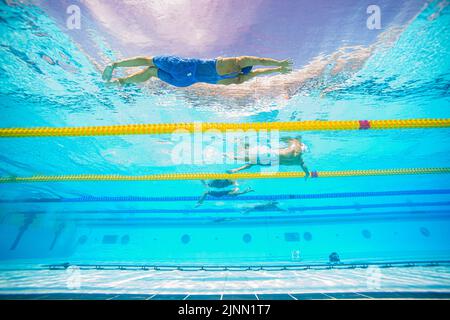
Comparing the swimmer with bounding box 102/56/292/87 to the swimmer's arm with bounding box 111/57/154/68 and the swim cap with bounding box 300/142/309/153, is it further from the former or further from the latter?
the swim cap with bounding box 300/142/309/153

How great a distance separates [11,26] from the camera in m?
A: 5.36

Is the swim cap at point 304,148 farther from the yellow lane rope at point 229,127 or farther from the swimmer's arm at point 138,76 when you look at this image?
the swimmer's arm at point 138,76

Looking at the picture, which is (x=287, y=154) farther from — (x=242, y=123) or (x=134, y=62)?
(x=134, y=62)

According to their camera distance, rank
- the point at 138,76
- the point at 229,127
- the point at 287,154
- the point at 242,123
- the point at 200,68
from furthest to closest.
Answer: the point at 287,154
the point at 242,123
the point at 138,76
the point at 200,68
the point at 229,127

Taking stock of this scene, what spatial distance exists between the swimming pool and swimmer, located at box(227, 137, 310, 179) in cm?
55

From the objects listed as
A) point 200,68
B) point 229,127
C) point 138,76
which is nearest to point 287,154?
point 229,127

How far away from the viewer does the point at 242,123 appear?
18.9ft

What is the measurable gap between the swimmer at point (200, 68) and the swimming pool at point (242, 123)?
5.38ft

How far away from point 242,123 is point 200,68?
71.3 inches

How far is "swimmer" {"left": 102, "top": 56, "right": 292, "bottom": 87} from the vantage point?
4188 millimetres

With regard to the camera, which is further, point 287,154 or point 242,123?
point 287,154

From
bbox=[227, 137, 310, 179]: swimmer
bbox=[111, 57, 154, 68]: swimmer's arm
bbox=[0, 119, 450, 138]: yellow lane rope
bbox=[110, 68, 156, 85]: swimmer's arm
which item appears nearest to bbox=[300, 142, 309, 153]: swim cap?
bbox=[227, 137, 310, 179]: swimmer
